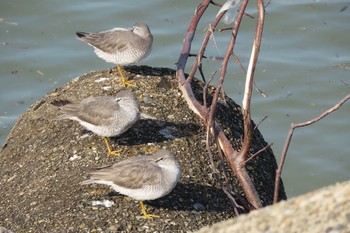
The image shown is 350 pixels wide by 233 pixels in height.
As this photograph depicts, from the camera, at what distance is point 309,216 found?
3.52m

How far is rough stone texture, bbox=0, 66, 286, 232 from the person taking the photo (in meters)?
6.23

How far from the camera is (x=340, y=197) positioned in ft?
11.6

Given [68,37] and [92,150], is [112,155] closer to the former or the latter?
[92,150]

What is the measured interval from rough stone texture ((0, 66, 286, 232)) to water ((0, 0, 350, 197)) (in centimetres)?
321

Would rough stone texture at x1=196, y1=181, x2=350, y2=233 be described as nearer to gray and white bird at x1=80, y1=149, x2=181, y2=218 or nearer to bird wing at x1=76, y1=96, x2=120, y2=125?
gray and white bird at x1=80, y1=149, x2=181, y2=218

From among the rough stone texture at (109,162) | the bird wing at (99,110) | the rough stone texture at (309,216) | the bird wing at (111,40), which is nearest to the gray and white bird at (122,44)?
the bird wing at (111,40)

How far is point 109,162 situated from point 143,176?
20.1 inches

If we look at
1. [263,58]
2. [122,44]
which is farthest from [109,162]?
[263,58]

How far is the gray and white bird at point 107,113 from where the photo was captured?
701 centimetres

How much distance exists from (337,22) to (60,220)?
25.9 feet

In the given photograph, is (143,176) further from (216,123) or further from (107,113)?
(216,123)

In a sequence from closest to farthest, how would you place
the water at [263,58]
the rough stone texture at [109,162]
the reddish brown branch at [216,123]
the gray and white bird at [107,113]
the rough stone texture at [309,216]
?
the rough stone texture at [309,216], the rough stone texture at [109,162], the reddish brown branch at [216,123], the gray and white bird at [107,113], the water at [263,58]

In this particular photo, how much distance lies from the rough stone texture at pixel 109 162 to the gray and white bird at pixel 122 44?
0.15m

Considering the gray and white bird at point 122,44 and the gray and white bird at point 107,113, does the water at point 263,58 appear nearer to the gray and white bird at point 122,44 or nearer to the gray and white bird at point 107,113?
the gray and white bird at point 122,44
